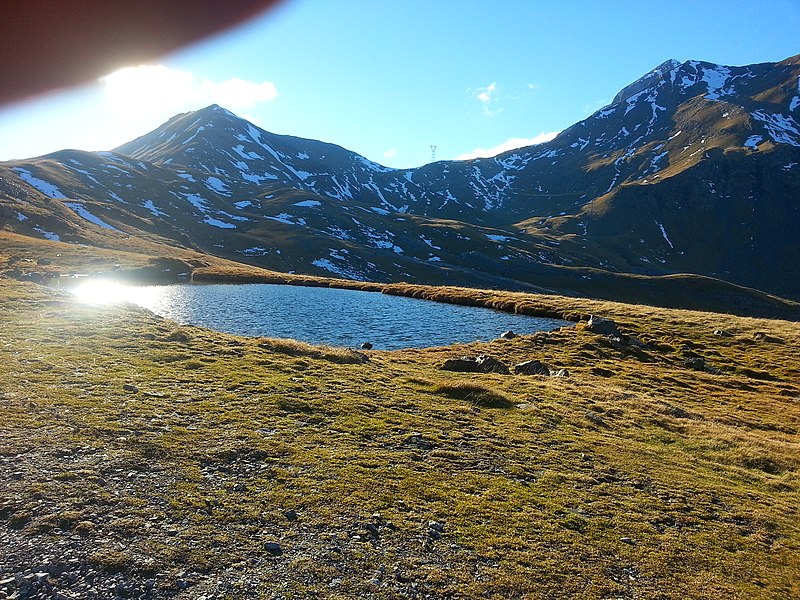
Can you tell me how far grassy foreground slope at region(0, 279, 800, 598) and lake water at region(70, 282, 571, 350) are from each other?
24692 mm

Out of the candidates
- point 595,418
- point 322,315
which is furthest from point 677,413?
point 322,315

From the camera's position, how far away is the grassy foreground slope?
9.10m

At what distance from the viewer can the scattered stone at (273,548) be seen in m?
9.47

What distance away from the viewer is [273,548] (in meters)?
9.59

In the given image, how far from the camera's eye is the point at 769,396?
38344mm

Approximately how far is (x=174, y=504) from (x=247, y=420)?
6.05 metres

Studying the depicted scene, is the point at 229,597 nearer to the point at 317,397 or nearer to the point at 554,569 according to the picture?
the point at 554,569

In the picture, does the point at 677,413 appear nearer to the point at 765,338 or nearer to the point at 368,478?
the point at 368,478

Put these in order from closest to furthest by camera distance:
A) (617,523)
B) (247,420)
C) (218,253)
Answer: (617,523)
(247,420)
(218,253)

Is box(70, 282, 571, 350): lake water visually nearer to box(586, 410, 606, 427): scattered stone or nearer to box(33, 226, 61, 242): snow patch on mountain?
box(586, 410, 606, 427): scattered stone

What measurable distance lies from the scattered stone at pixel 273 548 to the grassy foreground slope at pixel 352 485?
0.15m

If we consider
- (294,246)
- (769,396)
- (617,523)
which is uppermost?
(294,246)

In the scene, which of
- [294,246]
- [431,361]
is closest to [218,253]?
[294,246]

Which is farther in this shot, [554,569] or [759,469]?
[759,469]
